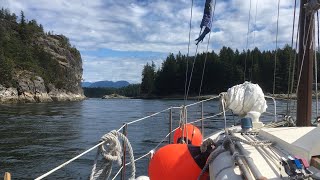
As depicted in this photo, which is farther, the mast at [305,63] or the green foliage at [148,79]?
the green foliage at [148,79]

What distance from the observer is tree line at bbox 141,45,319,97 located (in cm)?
8325

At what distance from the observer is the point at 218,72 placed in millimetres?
107938

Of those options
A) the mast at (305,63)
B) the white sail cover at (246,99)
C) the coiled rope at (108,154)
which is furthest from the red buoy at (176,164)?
the white sail cover at (246,99)

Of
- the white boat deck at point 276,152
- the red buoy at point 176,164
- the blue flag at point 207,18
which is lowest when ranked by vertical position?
the red buoy at point 176,164

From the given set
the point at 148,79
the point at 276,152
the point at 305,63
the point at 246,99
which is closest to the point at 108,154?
the point at 276,152

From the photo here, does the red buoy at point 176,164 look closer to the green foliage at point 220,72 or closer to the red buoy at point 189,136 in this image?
the red buoy at point 189,136

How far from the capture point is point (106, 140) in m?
3.56

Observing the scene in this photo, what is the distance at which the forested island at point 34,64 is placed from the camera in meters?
78.0

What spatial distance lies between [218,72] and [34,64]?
154ft

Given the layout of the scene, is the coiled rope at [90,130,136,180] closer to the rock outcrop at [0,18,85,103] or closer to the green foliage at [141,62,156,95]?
the rock outcrop at [0,18,85,103]

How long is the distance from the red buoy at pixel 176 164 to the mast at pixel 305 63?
8.19 feet

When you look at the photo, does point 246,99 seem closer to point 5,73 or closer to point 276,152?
point 276,152

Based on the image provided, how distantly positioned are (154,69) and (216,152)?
14096 cm

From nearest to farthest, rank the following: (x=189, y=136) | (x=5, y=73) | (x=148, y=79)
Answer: (x=189, y=136)
(x=5, y=73)
(x=148, y=79)
